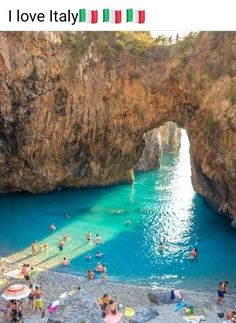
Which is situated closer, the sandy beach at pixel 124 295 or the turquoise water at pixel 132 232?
the sandy beach at pixel 124 295

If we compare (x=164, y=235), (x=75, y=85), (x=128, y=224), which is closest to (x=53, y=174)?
(x=75, y=85)

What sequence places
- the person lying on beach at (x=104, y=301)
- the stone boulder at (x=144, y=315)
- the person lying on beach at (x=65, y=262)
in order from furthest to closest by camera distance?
the person lying on beach at (x=65, y=262) → the person lying on beach at (x=104, y=301) → the stone boulder at (x=144, y=315)

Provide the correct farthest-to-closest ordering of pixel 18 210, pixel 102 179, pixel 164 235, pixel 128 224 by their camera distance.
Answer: pixel 102 179
pixel 18 210
pixel 128 224
pixel 164 235

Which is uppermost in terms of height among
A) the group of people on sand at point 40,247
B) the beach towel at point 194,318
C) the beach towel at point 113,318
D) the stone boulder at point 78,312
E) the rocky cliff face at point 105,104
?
the rocky cliff face at point 105,104

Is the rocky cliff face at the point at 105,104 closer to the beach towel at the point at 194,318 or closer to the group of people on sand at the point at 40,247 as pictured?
A: the beach towel at the point at 194,318

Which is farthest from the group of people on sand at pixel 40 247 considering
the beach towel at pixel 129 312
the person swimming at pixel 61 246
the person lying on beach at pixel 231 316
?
the person lying on beach at pixel 231 316

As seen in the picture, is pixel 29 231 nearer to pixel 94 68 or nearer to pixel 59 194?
pixel 59 194

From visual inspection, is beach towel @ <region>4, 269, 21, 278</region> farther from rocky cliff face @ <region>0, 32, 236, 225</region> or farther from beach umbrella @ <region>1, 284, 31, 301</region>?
rocky cliff face @ <region>0, 32, 236, 225</region>

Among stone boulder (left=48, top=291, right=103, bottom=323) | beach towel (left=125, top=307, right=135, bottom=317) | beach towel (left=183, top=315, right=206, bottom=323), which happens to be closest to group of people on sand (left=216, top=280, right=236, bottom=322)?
beach towel (left=183, top=315, right=206, bottom=323)
